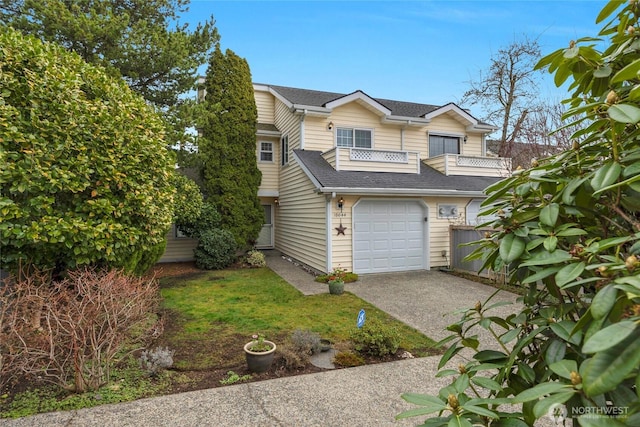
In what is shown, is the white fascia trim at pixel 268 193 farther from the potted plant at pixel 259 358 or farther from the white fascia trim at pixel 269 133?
the potted plant at pixel 259 358

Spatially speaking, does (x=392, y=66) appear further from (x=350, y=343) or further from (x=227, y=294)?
(x=350, y=343)

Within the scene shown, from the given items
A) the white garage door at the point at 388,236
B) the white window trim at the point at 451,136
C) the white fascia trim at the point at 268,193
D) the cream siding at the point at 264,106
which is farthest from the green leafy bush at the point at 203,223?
the white window trim at the point at 451,136

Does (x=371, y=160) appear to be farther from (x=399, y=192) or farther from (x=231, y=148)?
(x=231, y=148)

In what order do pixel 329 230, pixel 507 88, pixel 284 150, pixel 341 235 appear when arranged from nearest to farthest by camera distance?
pixel 329 230 < pixel 341 235 < pixel 284 150 < pixel 507 88

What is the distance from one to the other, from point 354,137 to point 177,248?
878 centimetres

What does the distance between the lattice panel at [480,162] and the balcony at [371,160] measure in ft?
7.79

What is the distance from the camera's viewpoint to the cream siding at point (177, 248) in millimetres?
13406

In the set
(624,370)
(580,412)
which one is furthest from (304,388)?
(624,370)

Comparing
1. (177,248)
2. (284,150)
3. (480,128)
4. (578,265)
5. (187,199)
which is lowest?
(177,248)

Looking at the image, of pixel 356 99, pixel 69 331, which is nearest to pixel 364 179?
pixel 356 99

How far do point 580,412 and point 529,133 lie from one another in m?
15.4

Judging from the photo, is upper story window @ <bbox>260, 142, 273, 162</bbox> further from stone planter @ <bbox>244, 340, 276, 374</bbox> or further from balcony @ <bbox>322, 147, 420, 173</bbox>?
stone planter @ <bbox>244, 340, 276, 374</bbox>

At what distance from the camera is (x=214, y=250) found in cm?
1178

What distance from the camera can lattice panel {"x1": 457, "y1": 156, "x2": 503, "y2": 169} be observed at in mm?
12953
